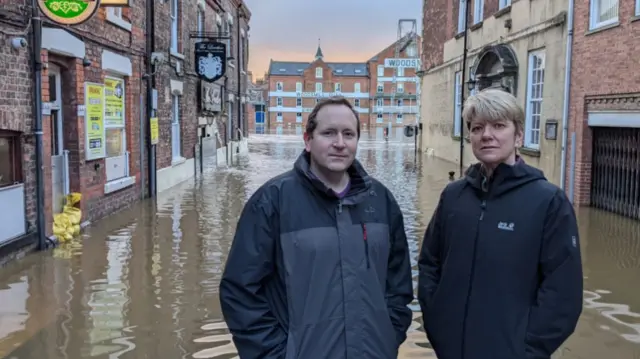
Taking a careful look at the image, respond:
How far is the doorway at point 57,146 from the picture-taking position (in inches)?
360

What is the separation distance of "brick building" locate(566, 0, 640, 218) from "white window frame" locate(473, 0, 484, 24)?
8158mm

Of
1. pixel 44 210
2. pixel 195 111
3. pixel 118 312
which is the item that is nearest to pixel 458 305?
pixel 118 312

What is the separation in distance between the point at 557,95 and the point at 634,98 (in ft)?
10.2

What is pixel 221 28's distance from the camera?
75.1 ft

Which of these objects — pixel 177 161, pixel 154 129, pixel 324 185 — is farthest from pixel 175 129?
pixel 324 185

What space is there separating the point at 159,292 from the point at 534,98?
11950mm

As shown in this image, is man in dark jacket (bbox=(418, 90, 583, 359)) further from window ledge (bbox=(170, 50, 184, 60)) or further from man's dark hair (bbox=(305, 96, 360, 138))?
window ledge (bbox=(170, 50, 184, 60))

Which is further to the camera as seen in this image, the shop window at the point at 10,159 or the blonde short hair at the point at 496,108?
the shop window at the point at 10,159

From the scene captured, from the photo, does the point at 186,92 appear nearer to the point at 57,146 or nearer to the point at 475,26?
the point at 57,146

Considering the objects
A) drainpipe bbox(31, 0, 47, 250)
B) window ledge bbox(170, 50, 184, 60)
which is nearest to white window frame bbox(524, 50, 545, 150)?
window ledge bbox(170, 50, 184, 60)

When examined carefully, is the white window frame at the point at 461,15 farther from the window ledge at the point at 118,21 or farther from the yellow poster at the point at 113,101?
the yellow poster at the point at 113,101

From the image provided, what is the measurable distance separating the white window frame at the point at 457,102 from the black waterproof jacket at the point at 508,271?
2067cm

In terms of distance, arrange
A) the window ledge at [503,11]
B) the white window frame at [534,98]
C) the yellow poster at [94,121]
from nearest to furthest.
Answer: the yellow poster at [94,121] → the white window frame at [534,98] → the window ledge at [503,11]

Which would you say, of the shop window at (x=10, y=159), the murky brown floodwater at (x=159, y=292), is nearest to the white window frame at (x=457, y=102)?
the murky brown floodwater at (x=159, y=292)
